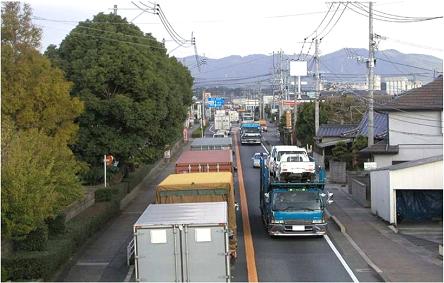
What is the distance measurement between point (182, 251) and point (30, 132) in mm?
8966

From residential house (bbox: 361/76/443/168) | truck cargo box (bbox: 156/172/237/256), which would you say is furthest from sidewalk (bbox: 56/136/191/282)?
residential house (bbox: 361/76/443/168)

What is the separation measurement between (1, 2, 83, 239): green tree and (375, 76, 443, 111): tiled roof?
18.0 metres

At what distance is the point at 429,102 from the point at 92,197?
62.2 feet

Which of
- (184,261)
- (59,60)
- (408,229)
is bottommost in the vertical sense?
(408,229)

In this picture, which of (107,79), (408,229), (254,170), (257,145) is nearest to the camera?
(408,229)

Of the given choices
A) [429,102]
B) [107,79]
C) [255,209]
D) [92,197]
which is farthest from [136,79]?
[429,102]

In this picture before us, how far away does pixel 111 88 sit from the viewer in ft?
121

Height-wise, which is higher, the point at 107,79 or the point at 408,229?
the point at 107,79

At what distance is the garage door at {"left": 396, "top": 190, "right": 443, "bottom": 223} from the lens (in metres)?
29.4

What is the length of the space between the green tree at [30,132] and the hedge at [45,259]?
0.72 metres

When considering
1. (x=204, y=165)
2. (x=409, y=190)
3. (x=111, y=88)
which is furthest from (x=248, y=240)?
(x=111, y=88)

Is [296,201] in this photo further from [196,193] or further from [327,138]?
[327,138]

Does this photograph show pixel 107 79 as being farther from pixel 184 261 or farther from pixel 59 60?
pixel 184 261

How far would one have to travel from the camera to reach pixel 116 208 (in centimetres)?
3297
